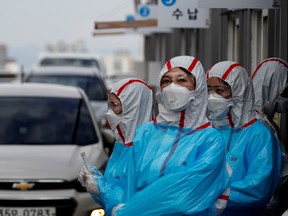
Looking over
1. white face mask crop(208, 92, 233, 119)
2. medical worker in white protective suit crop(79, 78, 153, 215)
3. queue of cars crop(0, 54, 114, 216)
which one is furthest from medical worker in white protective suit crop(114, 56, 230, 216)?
queue of cars crop(0, 54, 114, 216)

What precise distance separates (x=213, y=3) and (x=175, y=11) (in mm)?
Result: 4780

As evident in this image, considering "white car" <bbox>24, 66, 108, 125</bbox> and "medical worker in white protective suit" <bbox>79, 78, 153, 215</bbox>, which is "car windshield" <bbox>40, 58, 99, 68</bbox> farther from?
"medical worker in white protective suit" <bbox>79, 78, 153, 215</bbox>

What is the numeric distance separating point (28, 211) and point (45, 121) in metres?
1.77

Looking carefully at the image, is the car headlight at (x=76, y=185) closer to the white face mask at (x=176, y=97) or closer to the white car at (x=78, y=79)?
the white face mask at (x=176, y=97)

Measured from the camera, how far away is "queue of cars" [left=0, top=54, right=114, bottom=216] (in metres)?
8.30

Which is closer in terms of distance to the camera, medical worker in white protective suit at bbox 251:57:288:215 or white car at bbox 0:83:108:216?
medical worker in white protective suit at bbox 251:57:288:215

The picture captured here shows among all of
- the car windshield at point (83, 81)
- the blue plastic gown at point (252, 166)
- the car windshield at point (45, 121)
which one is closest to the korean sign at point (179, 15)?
the car windshield at point (45, 121)

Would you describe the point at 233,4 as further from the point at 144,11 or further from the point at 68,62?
the point at 68,62

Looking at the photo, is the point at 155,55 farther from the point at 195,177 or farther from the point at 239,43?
the point at 195,177

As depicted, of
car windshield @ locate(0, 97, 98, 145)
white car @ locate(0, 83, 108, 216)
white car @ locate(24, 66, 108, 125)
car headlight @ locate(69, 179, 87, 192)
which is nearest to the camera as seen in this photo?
white car @ locate(0, 83, 108, 216)

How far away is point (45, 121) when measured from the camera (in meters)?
9.86

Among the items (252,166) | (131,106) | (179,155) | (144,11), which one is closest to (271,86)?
(252,166)

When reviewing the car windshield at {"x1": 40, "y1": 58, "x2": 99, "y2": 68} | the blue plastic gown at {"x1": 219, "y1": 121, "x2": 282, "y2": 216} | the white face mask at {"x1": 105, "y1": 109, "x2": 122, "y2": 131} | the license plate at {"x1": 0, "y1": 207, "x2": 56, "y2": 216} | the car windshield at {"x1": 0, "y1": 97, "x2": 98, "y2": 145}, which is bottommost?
the car windshield at {"x1": 40, "y1": 58, "x2": 99, "y2": 68}

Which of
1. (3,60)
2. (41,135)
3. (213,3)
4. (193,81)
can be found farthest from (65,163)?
(3,60)
